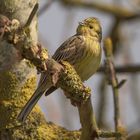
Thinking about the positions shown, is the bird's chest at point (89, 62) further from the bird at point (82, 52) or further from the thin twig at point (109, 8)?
the thin twig at point (109, 8)

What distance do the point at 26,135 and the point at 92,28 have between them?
6.55 ft

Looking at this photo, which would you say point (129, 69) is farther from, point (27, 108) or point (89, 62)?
point (27, 108)

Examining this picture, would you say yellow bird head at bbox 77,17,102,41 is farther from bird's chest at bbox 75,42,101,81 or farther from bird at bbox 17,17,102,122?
bird's chest at bbox 75,42,101,81

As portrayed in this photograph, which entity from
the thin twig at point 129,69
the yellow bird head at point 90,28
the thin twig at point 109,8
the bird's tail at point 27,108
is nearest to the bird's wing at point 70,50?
the yellow bird head at point 90,28

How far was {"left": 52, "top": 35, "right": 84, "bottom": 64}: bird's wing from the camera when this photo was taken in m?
4.05

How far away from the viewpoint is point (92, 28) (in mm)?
4902

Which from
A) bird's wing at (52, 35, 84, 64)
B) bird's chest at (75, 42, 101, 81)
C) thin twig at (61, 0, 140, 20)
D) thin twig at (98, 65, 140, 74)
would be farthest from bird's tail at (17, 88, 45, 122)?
thin twig at (61, 0, 140, 20)

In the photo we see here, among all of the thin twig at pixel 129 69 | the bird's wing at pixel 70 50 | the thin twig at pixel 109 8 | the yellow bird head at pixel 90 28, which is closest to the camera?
the bird's wing at pixel 70 50

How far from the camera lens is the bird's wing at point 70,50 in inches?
160

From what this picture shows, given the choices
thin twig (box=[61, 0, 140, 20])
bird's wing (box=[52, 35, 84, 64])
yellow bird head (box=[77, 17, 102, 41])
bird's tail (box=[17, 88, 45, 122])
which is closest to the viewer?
bird's tail (box=[17, 88, 45, 122])

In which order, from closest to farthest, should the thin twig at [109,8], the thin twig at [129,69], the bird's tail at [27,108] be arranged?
the bird's tail at [27,108] < the thin twig at [129,69] < the thin twig at [109,8]

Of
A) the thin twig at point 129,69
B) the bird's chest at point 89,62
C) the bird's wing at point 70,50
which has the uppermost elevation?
the bird's wing at point 70,50

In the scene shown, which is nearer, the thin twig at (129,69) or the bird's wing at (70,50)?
the bird's wing at (70,50)

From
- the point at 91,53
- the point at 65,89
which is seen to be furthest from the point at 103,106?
the point at 65,89
